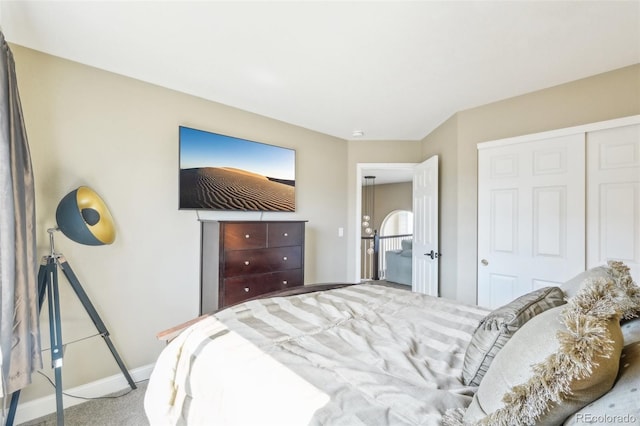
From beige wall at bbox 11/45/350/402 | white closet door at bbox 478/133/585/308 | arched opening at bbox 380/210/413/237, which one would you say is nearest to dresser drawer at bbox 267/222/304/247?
beige wall at bbox 11/45/350/402

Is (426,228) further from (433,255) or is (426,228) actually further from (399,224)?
(399,224)

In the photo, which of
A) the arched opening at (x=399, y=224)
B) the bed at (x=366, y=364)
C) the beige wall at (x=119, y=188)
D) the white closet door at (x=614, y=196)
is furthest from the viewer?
the arched opening at (x=399, y=224)

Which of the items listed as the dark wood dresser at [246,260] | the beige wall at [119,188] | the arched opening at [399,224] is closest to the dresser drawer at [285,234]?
the dark wood dresser at [246,260]

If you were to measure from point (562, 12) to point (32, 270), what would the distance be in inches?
131

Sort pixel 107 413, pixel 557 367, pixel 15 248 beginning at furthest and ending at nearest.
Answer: pixel 107 413, pixel 15 248, pixel 557 367

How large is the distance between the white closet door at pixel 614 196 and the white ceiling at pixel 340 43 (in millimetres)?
565

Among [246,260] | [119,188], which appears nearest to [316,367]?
[246,260]

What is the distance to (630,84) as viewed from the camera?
81.0 inches

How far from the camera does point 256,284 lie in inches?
97.5

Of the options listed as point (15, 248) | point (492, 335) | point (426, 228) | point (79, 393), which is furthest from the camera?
point (426, 228)

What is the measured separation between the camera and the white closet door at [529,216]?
7.47ft

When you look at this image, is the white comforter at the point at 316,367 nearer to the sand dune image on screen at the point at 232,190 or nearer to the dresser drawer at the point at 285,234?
the dresser drawer at the point at 285,234

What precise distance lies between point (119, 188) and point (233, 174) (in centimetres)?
95

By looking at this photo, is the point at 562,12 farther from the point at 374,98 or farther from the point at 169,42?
the point at 169,42
